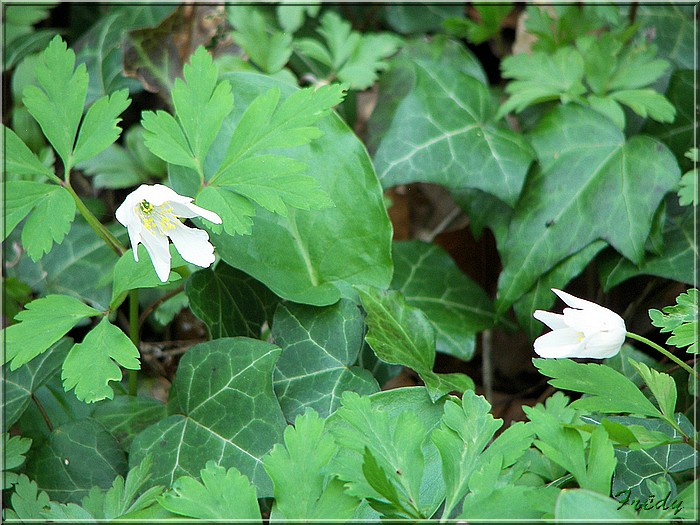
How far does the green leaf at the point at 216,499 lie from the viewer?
1003 mm

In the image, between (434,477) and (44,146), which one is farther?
(44,146)

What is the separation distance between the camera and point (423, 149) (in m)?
1.83

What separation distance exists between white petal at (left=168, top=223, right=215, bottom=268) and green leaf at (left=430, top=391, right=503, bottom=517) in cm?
52

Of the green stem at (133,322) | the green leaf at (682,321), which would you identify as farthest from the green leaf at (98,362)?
the green leaf at (682,321)

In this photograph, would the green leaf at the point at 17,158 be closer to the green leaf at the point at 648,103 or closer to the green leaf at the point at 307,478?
the green leaf at the point at 307,478

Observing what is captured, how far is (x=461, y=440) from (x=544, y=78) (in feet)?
3.87

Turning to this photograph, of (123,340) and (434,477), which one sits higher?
(123,340)

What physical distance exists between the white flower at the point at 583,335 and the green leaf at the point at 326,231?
0.47 m

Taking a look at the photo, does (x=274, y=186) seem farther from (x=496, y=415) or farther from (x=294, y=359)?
(x=496, y=415)

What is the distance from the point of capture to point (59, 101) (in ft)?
4.52

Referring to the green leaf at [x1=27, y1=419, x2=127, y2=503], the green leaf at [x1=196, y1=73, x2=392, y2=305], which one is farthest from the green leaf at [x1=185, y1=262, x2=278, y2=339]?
the green leaf at [x1=27, y1=419, x2=127, y2=503]

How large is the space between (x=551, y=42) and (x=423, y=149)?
568 millimetres

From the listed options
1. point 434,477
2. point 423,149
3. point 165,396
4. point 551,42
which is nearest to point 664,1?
point 551,42

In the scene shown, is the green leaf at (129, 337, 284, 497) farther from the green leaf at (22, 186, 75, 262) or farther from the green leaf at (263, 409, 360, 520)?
the green leaf at (22, 186, 75, 262)
